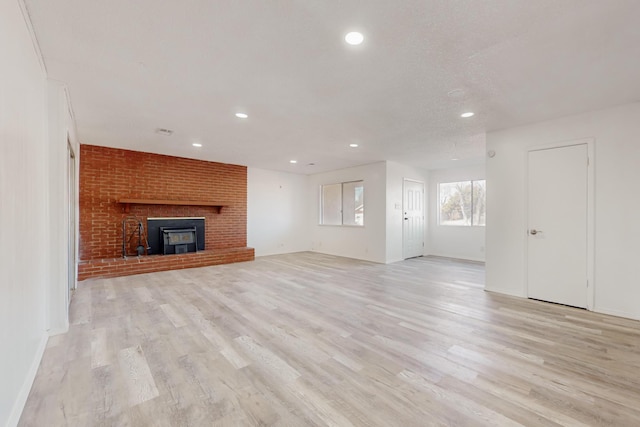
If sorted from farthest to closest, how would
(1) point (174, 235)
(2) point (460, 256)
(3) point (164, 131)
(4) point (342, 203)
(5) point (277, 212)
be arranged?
1. (5) point (277, 212)
2. (4) point (342, 203)
3. (2) point (460, 256)
4. (1) point (174, 235)
5. (3) point (164, 131)

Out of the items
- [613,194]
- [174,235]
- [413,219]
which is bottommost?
[174,235]

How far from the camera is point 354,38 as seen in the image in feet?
6.32

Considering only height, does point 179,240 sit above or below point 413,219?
below

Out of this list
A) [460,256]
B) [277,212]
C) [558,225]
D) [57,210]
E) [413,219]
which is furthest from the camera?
[277,212]

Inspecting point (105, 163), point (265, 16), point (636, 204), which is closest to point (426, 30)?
point (265, 16)

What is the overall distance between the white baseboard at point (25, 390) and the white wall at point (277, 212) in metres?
5.19

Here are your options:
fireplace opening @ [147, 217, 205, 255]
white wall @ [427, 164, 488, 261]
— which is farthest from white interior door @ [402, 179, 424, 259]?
fireplace opening @ [147, 217, 205, 255]

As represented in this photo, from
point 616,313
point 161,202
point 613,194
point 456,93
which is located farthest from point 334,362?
point 161,202

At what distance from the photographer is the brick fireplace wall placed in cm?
506

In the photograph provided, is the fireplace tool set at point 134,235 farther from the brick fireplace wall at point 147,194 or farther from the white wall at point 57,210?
the white wall at point 57,210

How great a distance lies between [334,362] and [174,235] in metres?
4.96

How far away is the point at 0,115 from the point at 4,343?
1.16 m

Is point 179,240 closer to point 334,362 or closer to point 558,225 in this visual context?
point 334,362

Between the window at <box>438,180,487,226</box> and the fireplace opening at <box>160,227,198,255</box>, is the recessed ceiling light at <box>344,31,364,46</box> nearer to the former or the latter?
the fireplace opening at <box>160,227,198,255</box>
